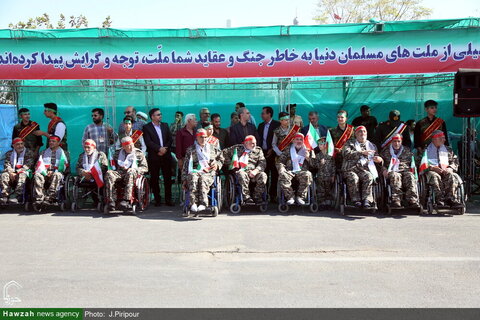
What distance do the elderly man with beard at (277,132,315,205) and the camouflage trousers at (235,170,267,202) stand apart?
0.30 m

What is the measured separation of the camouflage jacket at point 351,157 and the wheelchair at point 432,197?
94 cm

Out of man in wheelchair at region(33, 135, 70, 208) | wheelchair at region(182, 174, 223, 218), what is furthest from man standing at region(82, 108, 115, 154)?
wheelchair at region(182, 174, 223, 218)

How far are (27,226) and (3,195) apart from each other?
1.61 meters

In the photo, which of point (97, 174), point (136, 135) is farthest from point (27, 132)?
point (136, 135)

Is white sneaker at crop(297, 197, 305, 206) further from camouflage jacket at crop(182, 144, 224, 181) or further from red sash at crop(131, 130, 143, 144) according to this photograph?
red sash at crop(131, 130, 143, 144)

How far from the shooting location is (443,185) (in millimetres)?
8172

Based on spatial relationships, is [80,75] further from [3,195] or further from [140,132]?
[3,195]

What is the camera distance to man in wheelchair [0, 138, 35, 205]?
8586 mm

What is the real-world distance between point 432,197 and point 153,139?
17.1 ft

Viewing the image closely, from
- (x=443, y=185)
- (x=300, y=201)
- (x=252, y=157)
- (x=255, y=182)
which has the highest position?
(x=252, y=157)

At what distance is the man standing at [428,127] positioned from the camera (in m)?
9.04

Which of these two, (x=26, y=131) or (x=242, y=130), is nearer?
(x=242, y=130)

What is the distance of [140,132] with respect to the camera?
9.26 meters

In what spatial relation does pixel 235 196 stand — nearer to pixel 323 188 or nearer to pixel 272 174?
pixel 272 174
